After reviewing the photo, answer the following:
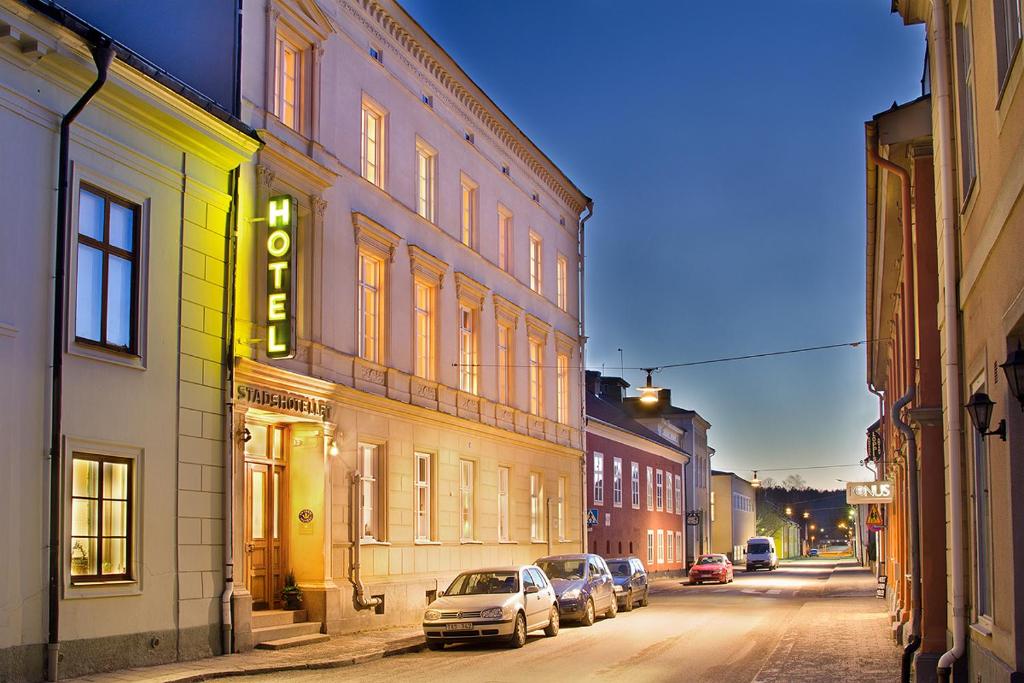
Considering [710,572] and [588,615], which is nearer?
[588,615]

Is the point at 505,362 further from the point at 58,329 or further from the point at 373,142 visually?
the point at 58,329

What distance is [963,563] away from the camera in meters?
12.3

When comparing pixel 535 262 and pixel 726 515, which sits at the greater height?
pixel 535 262

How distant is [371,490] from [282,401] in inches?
188

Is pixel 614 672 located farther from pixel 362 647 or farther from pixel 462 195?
pixel 462 195

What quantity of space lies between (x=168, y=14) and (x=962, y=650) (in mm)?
15832

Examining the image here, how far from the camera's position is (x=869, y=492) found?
83.5 feet

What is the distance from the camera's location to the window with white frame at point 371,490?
81.0ft

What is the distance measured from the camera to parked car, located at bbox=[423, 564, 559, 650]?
68.1ft

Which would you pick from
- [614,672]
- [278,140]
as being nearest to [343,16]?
[278,140]

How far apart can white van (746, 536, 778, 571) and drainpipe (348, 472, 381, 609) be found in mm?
53434

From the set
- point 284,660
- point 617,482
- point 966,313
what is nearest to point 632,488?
point 617,482

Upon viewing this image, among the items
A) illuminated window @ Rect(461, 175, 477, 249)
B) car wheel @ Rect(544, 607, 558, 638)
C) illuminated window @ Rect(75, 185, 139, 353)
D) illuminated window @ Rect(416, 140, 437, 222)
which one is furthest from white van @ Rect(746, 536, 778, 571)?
illuminated window @ Rect(75, 185, 139, 353)

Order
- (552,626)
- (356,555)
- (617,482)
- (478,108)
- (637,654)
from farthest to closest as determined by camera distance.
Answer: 1. (617,482)
2. (478,108)
3. (552,626)
4. (356,555)
5. (637,654)
